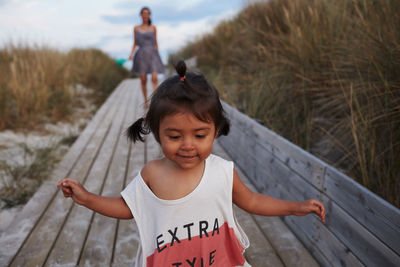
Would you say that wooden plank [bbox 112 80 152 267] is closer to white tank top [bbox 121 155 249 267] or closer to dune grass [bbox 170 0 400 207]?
white tank top [bbox 121 155 249 267]

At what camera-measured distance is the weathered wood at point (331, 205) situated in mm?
1272

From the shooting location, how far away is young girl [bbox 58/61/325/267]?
1161 millimetres

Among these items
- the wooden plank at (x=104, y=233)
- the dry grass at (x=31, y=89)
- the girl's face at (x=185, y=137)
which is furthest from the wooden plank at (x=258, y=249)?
the dry grass at (x=31, y=89)

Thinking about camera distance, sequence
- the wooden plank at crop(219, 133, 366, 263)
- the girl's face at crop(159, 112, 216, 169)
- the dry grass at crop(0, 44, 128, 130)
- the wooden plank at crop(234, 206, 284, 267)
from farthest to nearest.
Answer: the dry grass at crop(0, 44, 128, 130) < the wooden plank at crop(234, 206, 284, 267) < the wooden plank at crop(219, 133, 366, 263) < the girl's face at crop(159, 112, 216, 169)

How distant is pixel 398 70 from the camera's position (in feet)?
7.90

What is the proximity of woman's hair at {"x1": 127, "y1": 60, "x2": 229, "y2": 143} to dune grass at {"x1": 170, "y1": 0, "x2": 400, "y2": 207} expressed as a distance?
45.0 inches

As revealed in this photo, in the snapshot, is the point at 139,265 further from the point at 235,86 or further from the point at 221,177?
the point at 235,86

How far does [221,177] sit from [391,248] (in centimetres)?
69

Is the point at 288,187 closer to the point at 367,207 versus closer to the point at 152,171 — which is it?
the point at 367,207

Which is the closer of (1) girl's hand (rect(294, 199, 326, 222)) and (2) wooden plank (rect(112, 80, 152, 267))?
(1) girl's hand (rect(294, 199, 326, 222))

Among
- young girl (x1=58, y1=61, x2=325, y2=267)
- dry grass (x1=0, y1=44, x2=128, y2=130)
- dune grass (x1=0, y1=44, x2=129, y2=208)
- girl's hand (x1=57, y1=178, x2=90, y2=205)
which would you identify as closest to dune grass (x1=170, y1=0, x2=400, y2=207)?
young girl (x1=58, y1=61, x2=325, y2=267)

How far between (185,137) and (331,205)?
0.93 metres

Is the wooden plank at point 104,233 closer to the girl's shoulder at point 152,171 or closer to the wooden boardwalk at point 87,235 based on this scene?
the wooden boardwalk at point 87,235

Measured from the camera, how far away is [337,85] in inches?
128
